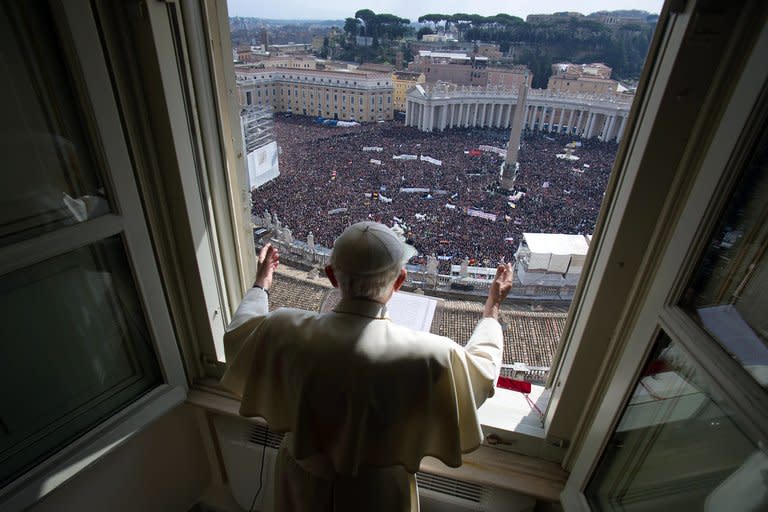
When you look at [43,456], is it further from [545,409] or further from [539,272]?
[539,272]

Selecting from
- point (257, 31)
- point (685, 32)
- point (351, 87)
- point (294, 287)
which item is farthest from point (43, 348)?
point (351, 87)

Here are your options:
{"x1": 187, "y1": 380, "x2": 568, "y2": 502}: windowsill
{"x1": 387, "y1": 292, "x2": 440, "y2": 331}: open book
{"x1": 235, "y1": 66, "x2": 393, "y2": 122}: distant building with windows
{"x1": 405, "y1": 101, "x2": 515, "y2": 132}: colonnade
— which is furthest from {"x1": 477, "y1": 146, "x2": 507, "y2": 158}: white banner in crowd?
{"x1": 187, "y1": 380, "x2": 568, "y2": 502}: windowsill

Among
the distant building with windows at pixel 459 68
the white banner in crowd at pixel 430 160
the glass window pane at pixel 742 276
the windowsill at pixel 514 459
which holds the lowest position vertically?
the white banner in crowd at pixel 430 160

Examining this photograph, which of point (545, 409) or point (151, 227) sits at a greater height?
point (151, 227)

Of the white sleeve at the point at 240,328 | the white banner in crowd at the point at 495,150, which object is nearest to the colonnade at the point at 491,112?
the white banner in crowd at the point at 495,150

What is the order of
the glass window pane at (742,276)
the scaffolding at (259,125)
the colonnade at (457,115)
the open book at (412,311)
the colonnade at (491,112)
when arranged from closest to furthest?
1. the glass window pane at (742,276)
2. the open book at (412,311)
3. the scaffolding at (259,125)
4. the colonnade at (491,112)
5. the colonnade at (457,115)

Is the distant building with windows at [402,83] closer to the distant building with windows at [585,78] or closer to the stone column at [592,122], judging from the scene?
the distant building with windows at [585,78]

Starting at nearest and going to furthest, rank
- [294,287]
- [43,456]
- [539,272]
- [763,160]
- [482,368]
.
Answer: [763,160] → [482,368] → [43,456] → [539,272] → [294,287]
